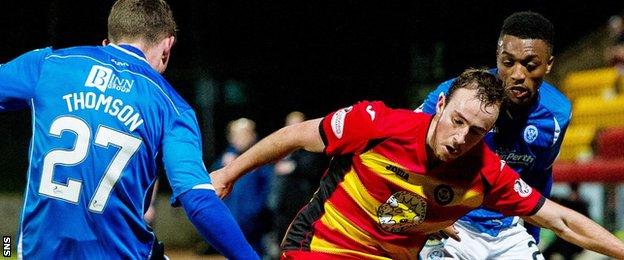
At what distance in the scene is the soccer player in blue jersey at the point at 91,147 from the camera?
379 centimetres

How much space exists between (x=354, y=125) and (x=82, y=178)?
1389 millimetres

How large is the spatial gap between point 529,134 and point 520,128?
0.06 metres

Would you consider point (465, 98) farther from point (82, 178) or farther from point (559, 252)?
point (559, 252)

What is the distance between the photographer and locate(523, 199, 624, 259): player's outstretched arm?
191 inches

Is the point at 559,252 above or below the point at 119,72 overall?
below

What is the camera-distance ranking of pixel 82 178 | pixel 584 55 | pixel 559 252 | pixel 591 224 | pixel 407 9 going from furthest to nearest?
pixel 407 9 → pixel 584 55 → pixel 559 252 → pixel 591 224 → pixel 82 178

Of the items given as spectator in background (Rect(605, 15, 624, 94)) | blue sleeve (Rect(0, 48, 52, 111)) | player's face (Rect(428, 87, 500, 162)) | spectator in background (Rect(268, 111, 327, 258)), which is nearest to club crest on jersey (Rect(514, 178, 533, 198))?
player's face (Rect(428, 87, 500, 162))

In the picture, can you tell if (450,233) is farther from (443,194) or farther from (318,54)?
(318,54)

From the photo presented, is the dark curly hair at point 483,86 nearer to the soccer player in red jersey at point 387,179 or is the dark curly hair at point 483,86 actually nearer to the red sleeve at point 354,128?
the soccer player in red jersey at point 387,179

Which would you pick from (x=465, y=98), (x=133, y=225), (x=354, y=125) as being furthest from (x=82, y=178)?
(x=465, y=98)

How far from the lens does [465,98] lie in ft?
15.1

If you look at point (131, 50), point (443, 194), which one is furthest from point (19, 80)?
point (443, 194)

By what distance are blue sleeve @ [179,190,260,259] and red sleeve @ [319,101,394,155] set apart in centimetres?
114

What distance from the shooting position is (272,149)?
4.76m
